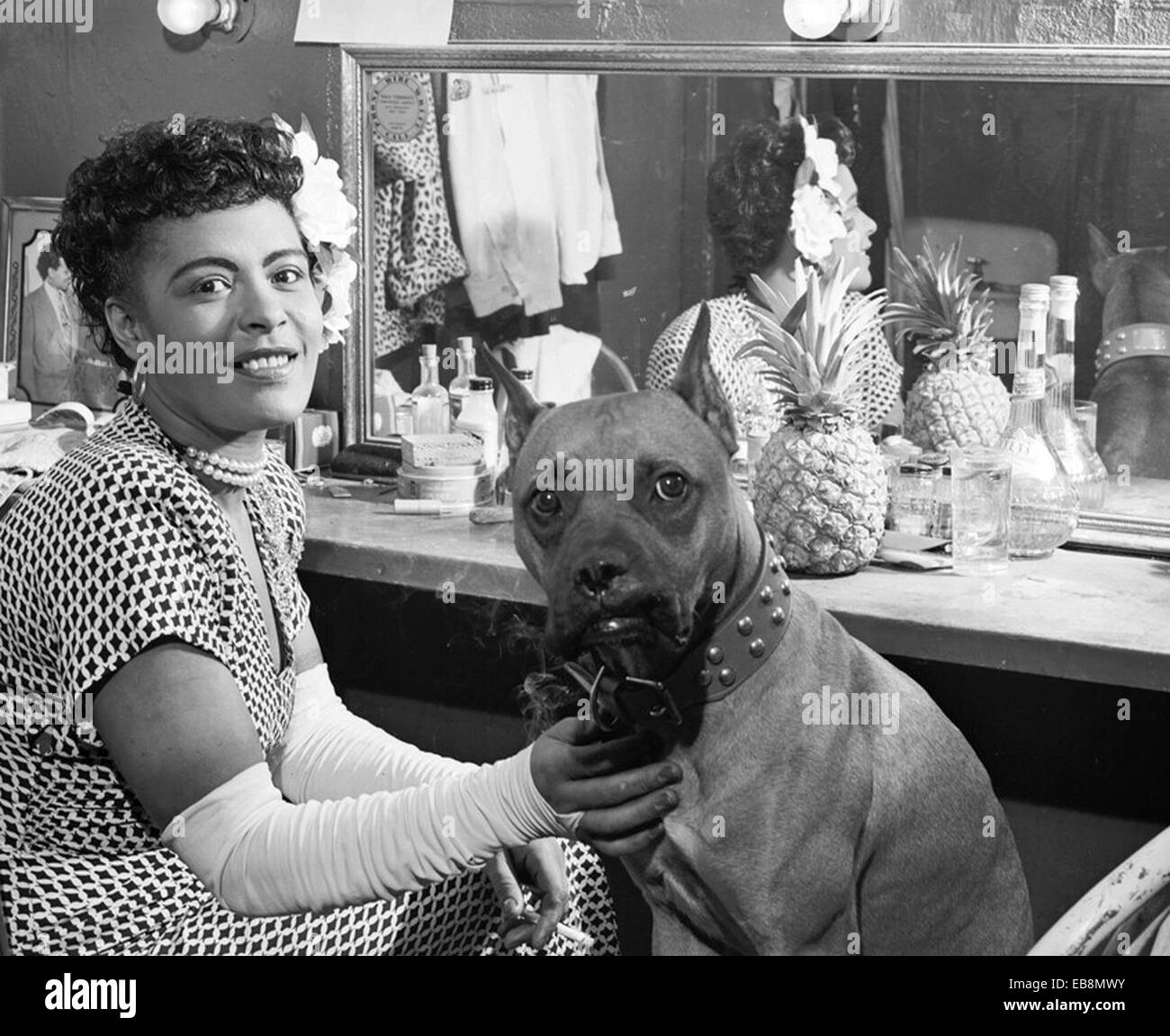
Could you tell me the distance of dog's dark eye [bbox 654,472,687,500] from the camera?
1.66 m

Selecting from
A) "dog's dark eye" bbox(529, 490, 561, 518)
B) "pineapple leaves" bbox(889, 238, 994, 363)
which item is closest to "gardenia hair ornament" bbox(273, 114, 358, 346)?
"dog's dark eye" bbox(529, 490, 561, 518)

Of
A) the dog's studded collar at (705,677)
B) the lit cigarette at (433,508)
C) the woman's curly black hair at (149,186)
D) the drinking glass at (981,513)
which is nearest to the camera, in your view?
the dog's studded collar at (705,677)

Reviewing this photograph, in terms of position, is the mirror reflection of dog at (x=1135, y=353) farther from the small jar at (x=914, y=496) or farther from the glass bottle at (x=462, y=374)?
the glass bottle at (x=462, y=374)

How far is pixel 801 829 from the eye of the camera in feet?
5.51

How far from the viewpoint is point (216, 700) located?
64.8 inches

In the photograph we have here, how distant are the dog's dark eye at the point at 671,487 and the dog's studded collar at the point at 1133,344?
0.84 metres

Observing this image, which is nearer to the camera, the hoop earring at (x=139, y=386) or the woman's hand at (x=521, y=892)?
the hoop earring at (x=139, y=386)

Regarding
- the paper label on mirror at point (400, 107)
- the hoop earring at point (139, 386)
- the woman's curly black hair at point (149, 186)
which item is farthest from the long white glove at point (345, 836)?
the paper label on mirror at point (400, 107)

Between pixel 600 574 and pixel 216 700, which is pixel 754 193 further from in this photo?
pixel 216 700

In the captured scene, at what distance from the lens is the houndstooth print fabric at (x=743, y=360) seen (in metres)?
2.28

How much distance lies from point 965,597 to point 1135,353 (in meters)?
0.45

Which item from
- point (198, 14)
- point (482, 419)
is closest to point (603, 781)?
point (482, 419)

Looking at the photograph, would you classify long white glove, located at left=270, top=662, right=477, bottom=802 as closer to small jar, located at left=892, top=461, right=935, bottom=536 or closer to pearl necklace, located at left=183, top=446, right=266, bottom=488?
pearl necklace, located at left=183, top=446, right=266, bottom=488
